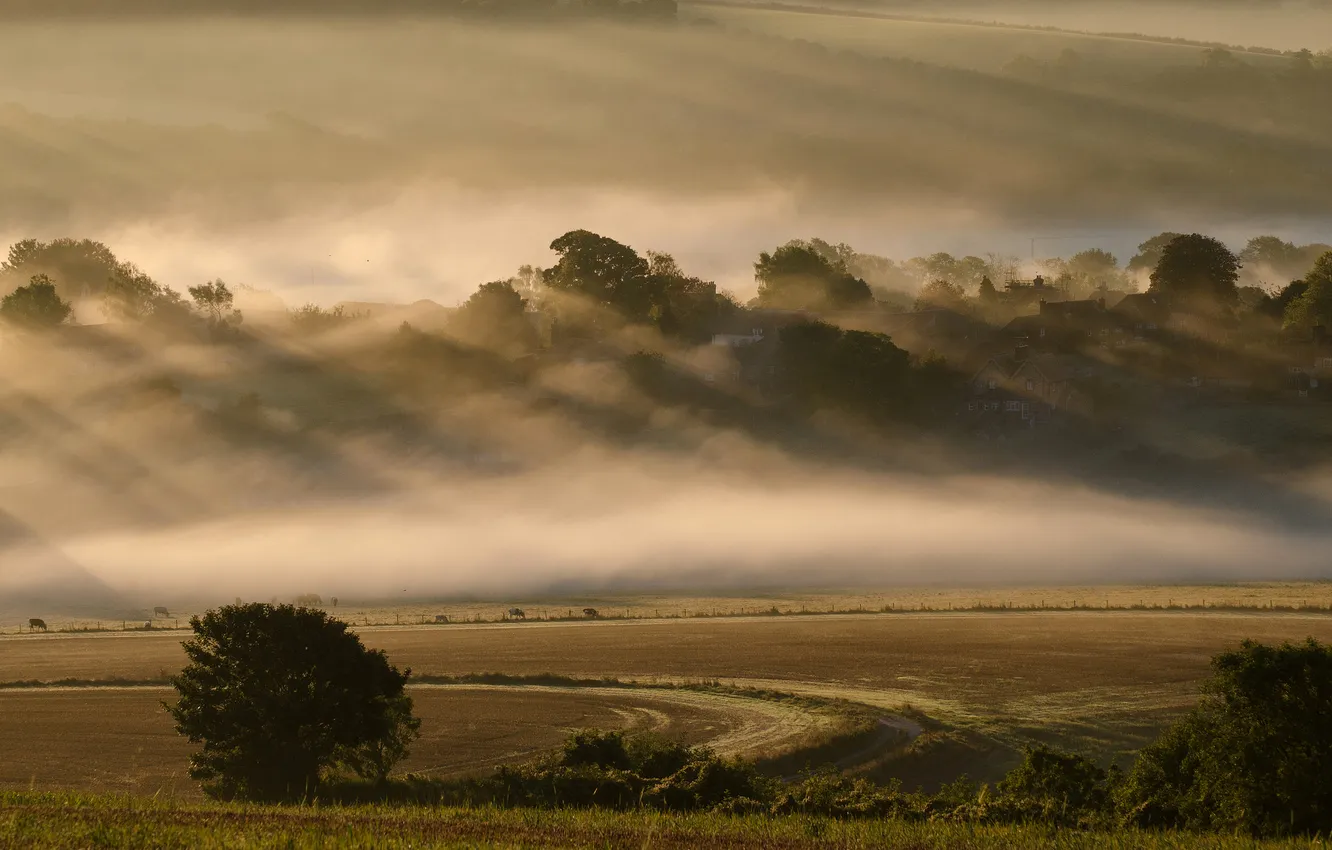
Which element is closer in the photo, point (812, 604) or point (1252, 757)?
point (1252, 757)

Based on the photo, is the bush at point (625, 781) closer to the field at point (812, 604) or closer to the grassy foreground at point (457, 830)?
the grassy foreground at point (457, 830)

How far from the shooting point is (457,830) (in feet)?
85.6

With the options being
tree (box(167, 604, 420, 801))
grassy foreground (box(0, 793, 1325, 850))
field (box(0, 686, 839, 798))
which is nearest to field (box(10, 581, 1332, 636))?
field (box(0, 686, 839, 798))

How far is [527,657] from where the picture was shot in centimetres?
8588

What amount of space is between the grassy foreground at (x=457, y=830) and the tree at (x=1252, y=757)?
5.54 metres

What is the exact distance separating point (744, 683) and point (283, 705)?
1291 inches

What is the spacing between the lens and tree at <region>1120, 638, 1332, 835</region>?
32812 millimetres

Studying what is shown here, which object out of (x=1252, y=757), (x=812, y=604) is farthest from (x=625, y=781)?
(x=812, y=604)

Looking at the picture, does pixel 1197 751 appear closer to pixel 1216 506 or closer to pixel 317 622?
pixel 317 622

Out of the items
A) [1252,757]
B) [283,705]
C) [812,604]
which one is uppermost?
[812,604]

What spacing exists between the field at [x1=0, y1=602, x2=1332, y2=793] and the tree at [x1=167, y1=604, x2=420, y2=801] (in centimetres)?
417

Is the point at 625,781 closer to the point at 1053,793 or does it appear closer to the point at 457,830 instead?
the point at 1053,793

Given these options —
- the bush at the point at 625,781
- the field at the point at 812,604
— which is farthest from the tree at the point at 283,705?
the field at the point at 812,604

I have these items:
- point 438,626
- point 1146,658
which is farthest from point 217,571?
point 1146,658
